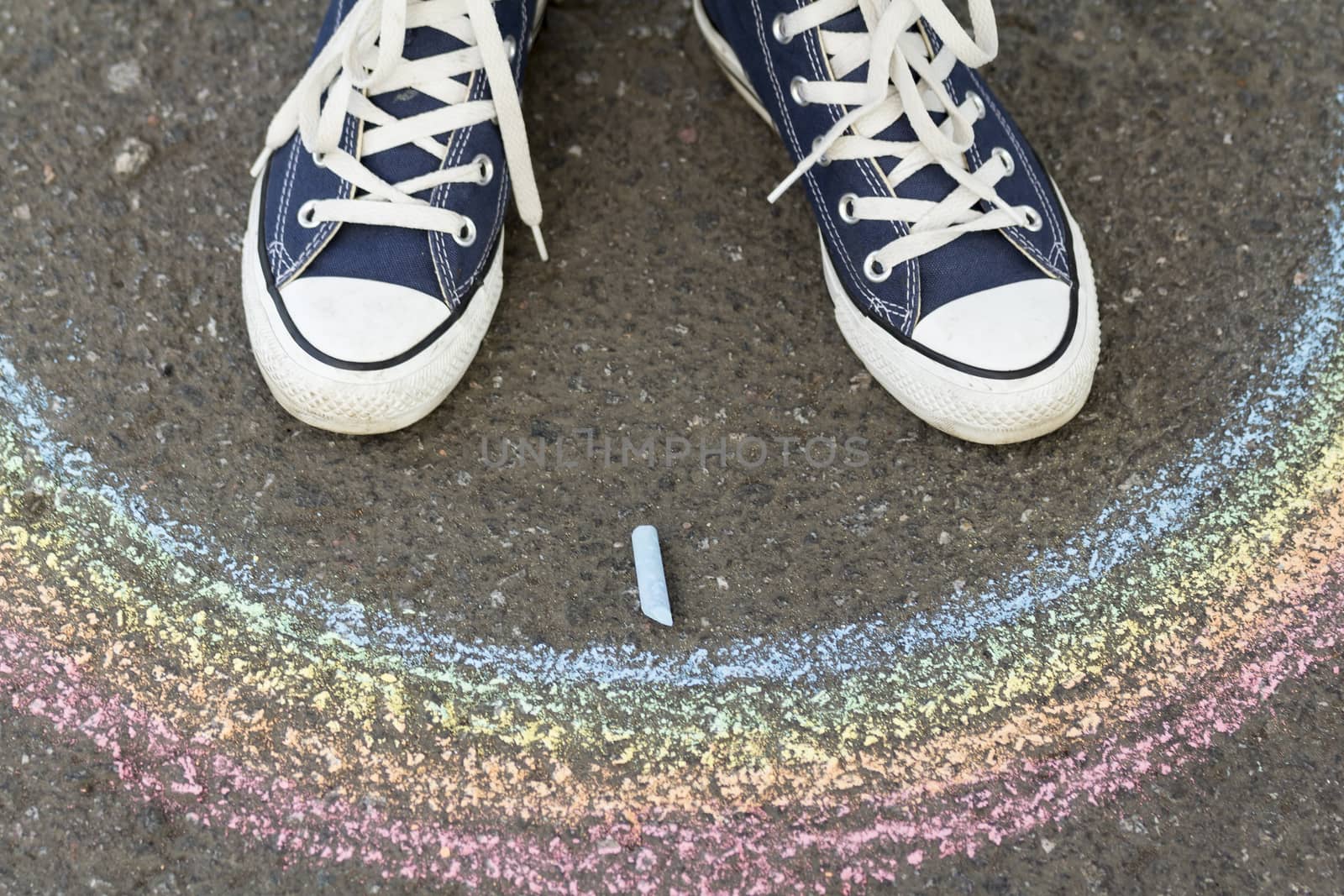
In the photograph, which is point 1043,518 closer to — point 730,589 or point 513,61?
point 730,589

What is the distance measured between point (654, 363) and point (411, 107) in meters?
0.48

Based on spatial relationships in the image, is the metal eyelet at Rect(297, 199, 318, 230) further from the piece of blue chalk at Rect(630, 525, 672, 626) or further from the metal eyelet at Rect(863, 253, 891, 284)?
the metal eyelet at Rect(863, 253, 891, 284)

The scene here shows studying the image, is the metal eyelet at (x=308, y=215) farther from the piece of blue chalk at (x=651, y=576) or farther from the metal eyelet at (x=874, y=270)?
the metal eyelet at (x=874, y=270)

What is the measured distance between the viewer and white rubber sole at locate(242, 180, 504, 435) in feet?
4.63

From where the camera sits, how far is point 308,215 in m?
1.45

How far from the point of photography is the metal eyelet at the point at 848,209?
1495 mm

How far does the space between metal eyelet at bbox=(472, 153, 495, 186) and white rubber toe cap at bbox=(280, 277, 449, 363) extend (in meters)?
0.19

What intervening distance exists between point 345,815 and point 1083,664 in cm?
93

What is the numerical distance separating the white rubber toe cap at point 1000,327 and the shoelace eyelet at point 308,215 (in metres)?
0.80

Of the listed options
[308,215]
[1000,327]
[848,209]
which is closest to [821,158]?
[848,209]

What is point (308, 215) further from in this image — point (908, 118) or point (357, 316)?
point (908, 118)

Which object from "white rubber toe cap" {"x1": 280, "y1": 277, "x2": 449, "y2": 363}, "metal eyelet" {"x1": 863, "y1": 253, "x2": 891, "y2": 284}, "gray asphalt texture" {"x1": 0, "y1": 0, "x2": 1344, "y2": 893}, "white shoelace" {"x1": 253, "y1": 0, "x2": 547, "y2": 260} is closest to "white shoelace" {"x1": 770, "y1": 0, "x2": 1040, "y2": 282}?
"metal eyelet" {"x1": 863, "y1": 253, "x2": 891, "y2": 284}

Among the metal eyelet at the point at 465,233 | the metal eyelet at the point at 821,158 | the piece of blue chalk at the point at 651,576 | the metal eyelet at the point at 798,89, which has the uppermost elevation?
the metal eyelet at the point at 798,89

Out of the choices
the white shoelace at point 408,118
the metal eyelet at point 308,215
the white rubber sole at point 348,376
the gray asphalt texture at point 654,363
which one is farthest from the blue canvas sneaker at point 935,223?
the metal eyelet at point 308,215
